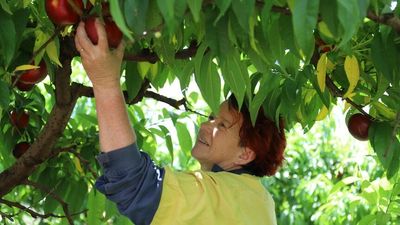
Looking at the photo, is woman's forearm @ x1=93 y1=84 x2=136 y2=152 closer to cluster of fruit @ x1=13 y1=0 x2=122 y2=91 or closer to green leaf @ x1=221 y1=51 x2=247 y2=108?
cluster of fruit @ x1=13 y1=0 x2=122 y2=91

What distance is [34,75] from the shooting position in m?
1.76

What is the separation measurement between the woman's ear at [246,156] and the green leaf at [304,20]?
104 cm

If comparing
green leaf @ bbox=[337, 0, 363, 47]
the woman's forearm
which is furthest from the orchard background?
the woman's forearm

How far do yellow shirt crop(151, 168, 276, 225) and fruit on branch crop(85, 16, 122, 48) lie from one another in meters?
0.32

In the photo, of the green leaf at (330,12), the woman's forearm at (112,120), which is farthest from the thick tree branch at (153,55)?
the green leaf at (330,12)

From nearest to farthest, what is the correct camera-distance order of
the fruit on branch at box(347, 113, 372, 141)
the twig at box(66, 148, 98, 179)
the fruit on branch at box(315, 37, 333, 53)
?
1. the fruit on branch at box(315, 37, 333, 53)
2. the fruit on branch at box(347, 113, 372, 141)
3. the twig at box(66, 148, 98, 179)

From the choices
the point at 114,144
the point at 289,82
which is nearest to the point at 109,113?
the point at 114,144

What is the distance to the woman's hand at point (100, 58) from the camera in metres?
1.43

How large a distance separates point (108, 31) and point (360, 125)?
2.44 feet

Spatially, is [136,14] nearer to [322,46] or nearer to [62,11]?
[62,11]

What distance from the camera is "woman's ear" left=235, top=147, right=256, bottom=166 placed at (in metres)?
2.04

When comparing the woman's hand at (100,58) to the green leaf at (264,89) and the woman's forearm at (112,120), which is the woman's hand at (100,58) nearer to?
the woman's forearm at (112,120)

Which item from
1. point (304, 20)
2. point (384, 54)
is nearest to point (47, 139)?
point (384, 54)

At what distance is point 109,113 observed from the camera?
1565 mm
